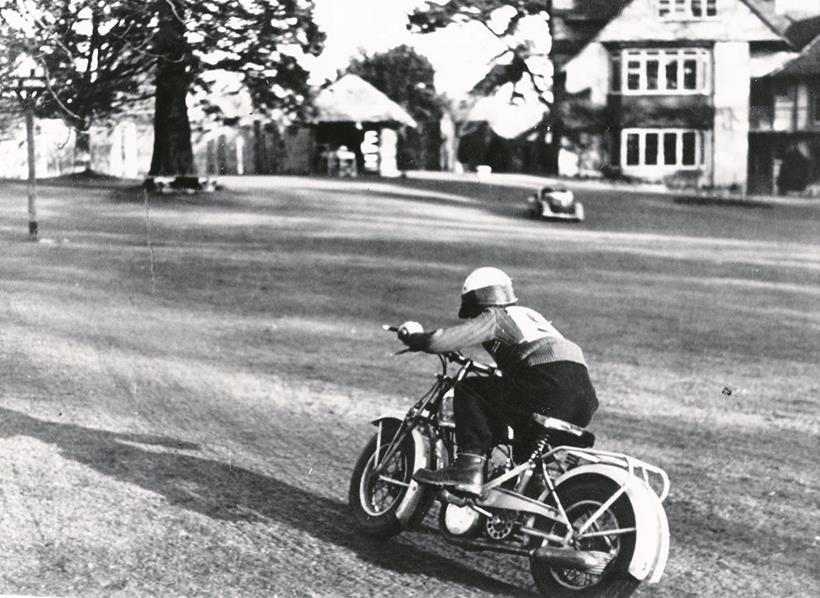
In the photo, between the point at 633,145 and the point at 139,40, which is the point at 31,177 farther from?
the point at 633,145

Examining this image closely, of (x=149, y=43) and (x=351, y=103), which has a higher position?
(x=149, y=43)

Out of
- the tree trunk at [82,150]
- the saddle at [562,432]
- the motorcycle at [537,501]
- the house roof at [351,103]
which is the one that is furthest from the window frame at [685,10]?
the tree trunk at [82,150]

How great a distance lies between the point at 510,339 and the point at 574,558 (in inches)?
29.1

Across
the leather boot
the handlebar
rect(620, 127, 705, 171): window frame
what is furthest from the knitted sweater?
rect(620, 127, 705, 171): window frame

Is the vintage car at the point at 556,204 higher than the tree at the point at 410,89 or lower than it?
lower

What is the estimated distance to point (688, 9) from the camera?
584 cm

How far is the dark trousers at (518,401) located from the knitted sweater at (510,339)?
33 mm

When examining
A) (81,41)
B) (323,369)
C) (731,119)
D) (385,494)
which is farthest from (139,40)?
(731,119)

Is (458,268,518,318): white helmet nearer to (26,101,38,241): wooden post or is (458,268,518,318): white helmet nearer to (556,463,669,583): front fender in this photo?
(556,463,669,583): front fender

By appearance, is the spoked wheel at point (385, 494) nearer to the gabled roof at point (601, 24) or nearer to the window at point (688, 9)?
the gabled roof at point (601, 24)

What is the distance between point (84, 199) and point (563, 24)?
2.69m

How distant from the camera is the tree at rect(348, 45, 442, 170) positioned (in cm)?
579

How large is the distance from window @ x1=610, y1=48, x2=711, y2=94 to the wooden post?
9.47 feet

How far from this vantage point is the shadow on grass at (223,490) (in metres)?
3.78
